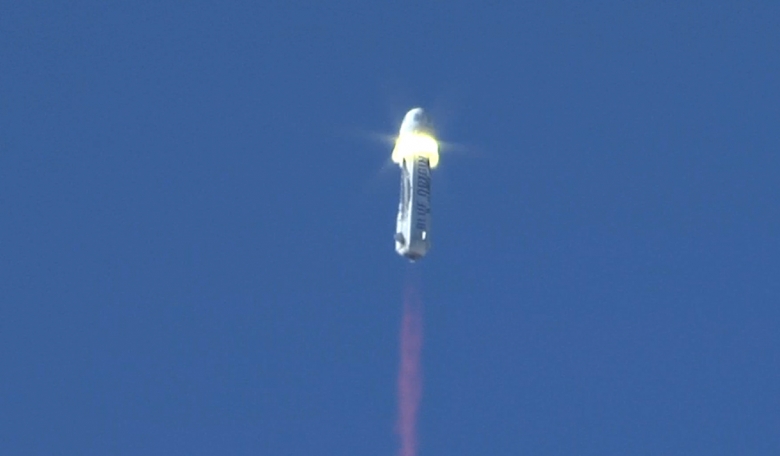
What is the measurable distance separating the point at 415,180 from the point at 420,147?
10.7 ft

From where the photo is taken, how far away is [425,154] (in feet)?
469

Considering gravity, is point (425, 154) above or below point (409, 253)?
above

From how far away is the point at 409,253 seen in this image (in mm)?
138375

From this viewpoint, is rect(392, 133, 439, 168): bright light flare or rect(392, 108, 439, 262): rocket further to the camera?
rect(392, 133, 439, 168): bright light flare

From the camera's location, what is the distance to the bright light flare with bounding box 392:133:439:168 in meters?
143

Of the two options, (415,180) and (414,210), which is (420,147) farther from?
(414,210)

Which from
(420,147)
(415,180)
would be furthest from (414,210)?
(420,147)

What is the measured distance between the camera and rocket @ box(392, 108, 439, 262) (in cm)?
13862

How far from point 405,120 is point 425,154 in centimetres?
373

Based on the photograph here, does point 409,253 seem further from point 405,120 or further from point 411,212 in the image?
point 405,120

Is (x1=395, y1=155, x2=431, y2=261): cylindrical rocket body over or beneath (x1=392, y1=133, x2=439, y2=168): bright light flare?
beneath

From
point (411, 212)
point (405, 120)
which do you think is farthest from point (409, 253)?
point (405, 120)

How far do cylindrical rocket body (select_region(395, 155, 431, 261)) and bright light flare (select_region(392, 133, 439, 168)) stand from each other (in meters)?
0.34

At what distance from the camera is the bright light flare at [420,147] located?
14288cm
